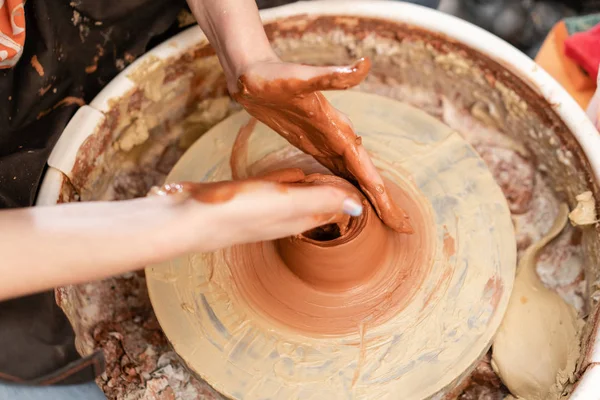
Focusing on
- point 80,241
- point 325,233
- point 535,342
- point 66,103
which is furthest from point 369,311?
point 66,103

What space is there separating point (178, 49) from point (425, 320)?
3.67ft

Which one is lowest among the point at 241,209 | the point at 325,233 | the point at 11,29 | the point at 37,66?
the point at 325,233

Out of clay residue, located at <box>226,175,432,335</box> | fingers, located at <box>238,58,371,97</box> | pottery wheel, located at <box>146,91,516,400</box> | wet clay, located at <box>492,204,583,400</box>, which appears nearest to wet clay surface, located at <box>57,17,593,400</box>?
wet clay, located at <box>492,204,583,400</box>

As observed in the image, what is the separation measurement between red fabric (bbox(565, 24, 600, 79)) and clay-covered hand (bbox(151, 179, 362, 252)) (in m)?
1.38

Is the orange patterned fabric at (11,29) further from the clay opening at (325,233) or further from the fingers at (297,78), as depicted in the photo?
the clay opening at (325,233)

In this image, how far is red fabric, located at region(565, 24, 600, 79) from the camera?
2123 millimetres

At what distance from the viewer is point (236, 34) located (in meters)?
1.55

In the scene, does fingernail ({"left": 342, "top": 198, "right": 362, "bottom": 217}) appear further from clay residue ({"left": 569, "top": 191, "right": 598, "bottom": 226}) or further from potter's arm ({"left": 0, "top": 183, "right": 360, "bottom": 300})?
clay residue ({"left": 569, "top": 191, "right": 598, "bottom": 226})

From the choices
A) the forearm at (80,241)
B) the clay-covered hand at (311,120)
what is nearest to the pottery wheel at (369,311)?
the clay-covered hand at (311,120)

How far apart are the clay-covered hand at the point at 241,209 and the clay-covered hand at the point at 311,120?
0.80 feet

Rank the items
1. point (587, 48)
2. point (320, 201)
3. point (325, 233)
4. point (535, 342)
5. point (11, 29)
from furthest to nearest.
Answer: point (587, 48)
point (535, 342)
point (325, 233)
point (11, 29)
point (320, 201)

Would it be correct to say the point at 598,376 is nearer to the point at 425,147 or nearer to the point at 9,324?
the point at 425,147

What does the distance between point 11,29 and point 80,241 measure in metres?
0.70

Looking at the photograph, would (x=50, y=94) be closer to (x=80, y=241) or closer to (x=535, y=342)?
(x=80, y=241)
